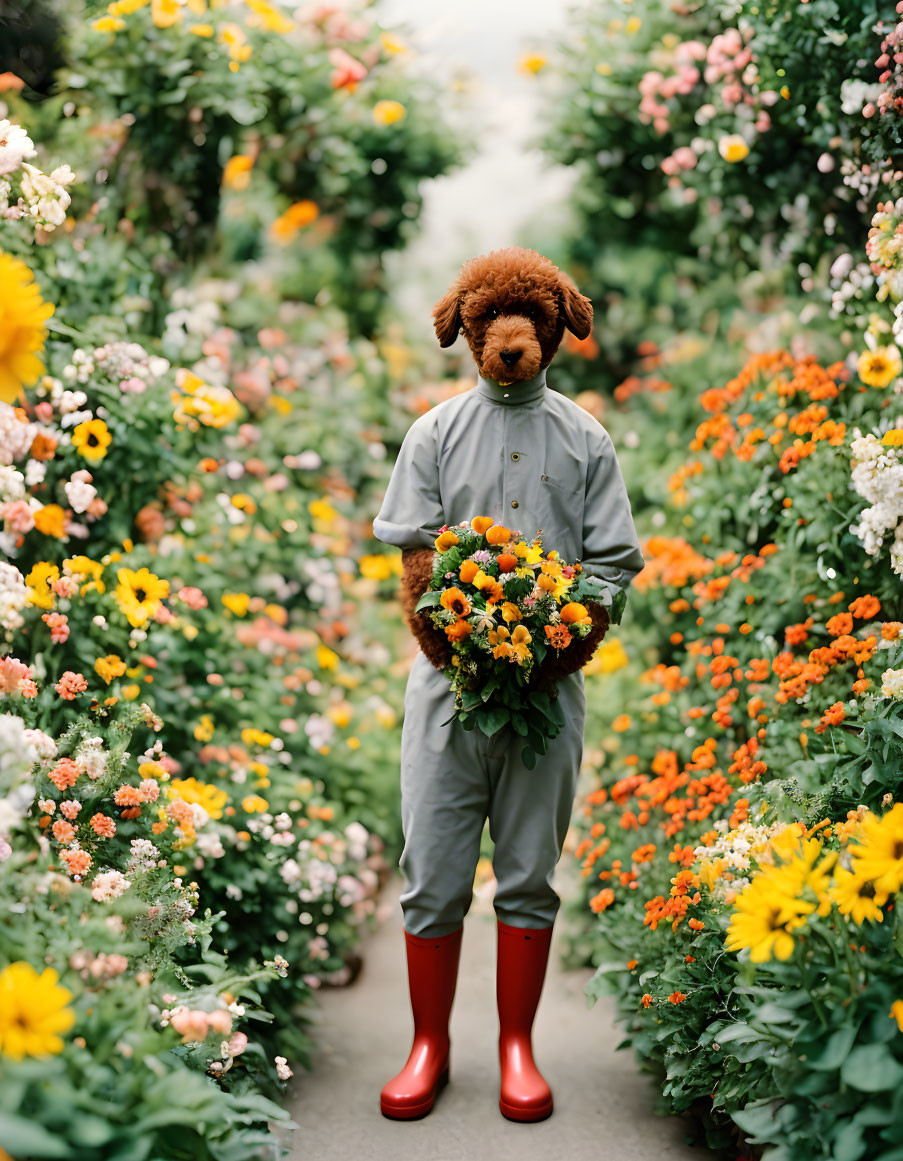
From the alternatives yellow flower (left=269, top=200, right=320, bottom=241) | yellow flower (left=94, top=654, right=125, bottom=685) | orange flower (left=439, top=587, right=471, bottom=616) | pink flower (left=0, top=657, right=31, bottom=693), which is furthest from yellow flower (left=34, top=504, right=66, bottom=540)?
yellow flower (left=269, top=200, right=320, bottom=241)

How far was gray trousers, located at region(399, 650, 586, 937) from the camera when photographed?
1896mm

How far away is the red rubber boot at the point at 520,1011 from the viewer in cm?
192

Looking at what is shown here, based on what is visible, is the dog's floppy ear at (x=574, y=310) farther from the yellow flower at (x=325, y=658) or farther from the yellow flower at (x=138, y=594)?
the yellow flower at (x=325, y=658)

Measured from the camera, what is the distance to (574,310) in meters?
1.85

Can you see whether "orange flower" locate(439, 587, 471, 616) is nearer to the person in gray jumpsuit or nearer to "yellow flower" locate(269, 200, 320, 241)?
the person in gray jumpsuit

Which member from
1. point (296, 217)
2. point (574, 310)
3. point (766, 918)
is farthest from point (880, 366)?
point (296, 217)

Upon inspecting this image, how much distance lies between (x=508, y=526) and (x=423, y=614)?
23 cm

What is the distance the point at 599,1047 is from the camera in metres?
2.24

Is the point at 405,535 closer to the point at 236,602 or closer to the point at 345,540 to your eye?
the point at 236,602

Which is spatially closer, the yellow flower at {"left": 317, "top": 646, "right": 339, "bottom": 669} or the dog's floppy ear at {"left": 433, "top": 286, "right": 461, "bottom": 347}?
the dog's floppy ear at {"left": 433, "top": 286, "right": 461, "bottom": 347}

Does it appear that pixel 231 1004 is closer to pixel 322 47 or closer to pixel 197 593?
pixel 197 593

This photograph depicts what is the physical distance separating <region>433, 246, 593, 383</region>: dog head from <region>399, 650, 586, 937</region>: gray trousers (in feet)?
2.00

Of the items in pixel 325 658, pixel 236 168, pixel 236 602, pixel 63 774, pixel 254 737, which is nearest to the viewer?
pixel 63 774

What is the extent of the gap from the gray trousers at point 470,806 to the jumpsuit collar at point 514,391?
20.8 inches
